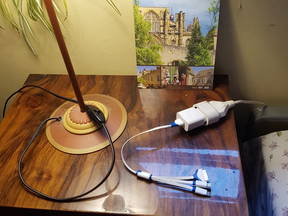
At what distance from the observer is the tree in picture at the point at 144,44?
0.72 metres

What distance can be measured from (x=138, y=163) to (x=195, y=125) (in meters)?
0.15

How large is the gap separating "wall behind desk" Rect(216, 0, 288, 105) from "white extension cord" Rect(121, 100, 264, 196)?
0.15 meters

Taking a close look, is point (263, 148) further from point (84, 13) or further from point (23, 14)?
point (23, 14)

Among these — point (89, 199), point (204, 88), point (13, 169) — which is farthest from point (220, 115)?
point (13, 169)

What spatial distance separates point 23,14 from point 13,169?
1.27 feet

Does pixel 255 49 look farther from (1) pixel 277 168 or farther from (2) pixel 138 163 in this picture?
(2) pixel 138 163

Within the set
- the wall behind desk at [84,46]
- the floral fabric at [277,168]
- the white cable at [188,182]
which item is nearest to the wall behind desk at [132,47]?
the wall behind desk at [84,46]

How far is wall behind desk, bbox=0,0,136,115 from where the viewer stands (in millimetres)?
767

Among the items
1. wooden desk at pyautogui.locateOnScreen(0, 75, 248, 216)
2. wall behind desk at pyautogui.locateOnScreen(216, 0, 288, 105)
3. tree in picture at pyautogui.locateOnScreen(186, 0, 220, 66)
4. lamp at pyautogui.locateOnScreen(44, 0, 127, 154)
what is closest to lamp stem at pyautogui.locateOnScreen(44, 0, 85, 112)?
lamp at pyautogui.locateOnScreen(44, 0, 127, 154)

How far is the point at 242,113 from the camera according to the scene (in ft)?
3.14

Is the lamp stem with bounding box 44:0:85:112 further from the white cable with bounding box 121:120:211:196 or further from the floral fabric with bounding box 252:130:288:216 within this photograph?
the floral fabric with bounding box 252:130:288:216

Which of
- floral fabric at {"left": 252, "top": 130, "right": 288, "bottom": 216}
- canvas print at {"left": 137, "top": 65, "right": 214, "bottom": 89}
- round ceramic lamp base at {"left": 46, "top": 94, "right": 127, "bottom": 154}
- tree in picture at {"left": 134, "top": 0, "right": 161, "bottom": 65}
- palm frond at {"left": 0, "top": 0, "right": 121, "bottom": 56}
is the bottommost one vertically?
floral fabric at {"left": 252, "top": 130, "right": 288, "bottom": 216}

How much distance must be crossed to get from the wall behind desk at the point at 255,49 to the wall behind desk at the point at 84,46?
241 millimetres

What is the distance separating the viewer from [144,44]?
74 centimetres
